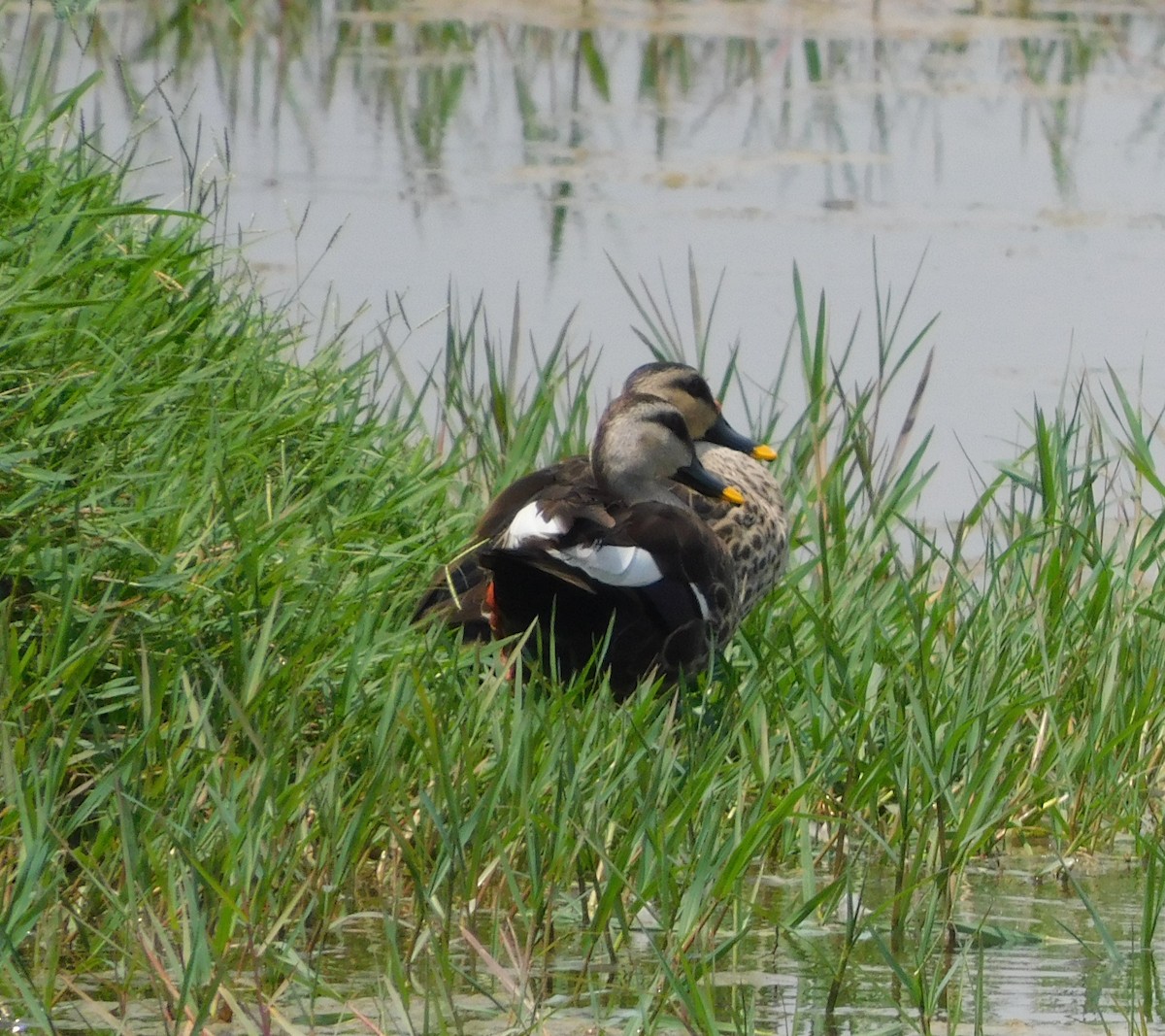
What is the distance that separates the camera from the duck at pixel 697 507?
393 centimetres

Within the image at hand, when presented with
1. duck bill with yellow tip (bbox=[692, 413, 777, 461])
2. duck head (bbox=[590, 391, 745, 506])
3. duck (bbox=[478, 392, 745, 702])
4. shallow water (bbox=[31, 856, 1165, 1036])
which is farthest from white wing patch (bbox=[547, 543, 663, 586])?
duck bill with yellow tip (bbox=[692, 413, 777, 461])

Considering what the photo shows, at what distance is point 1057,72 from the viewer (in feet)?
40.0

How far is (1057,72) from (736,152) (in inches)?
117

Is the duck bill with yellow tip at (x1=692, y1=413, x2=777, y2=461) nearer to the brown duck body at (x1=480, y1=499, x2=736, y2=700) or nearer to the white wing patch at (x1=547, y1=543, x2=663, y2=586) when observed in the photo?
the brown duck body at (x1=480, y1=499, x2=736, y2=700)

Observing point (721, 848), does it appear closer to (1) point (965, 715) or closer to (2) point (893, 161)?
(1) point (965, 715)

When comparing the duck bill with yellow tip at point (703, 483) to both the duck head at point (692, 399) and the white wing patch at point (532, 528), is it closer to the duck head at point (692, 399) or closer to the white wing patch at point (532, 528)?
the duck head at point (692, 399)

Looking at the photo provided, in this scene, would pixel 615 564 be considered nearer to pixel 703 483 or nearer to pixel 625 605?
pixel 625 605

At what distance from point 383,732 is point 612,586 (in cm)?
77

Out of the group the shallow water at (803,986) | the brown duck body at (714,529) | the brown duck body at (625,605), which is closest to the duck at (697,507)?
the brown duck body at (714,529)

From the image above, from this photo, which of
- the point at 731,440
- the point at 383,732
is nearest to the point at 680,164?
the point at 731,440

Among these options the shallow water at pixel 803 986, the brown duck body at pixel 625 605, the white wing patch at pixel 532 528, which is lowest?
the shallow water at pixel 803 986

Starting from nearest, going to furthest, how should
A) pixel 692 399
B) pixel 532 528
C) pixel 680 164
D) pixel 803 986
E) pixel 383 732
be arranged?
pixel 803 986
pixel 383 732
pixel 532 528
pixel 692 399
pixel 680 164

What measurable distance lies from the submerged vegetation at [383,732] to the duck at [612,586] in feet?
0.44

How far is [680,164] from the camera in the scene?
980cm
